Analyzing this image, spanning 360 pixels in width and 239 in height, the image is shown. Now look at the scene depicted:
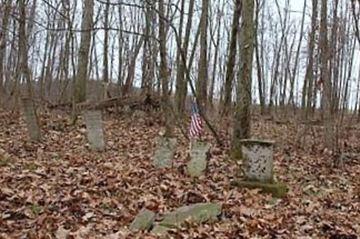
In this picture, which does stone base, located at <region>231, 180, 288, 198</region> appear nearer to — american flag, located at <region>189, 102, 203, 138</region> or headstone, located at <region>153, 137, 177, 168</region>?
headstone, located at <region>153, 137, 177, 168</region>

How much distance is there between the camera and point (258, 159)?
9203 millimetres

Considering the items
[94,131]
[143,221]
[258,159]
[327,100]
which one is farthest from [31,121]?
[143,221]

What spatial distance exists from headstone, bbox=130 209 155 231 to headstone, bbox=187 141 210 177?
3.37 meters

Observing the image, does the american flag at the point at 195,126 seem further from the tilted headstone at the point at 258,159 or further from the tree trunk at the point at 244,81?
the tilted headstone at the point at 258,159

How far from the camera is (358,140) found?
1900cm

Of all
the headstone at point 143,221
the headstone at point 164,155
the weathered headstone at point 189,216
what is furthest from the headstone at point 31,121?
the headstone at point 143,221

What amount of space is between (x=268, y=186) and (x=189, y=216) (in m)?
2.58

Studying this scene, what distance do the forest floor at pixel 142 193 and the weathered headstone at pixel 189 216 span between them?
0.41 feet

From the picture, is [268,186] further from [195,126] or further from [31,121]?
[31,121]

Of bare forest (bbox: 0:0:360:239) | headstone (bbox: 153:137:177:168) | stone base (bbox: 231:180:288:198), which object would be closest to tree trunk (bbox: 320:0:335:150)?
bare forest (bbox: 0:0:360:239)

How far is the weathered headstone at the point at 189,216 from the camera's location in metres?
6.40

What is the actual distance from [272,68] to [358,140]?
19072mm

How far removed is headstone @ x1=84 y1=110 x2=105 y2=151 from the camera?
12586mm

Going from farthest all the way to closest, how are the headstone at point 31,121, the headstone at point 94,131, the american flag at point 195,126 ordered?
1. the headstone at point 31,121
2. the headstone at point 94,131
3. the american flag at point 195,126
